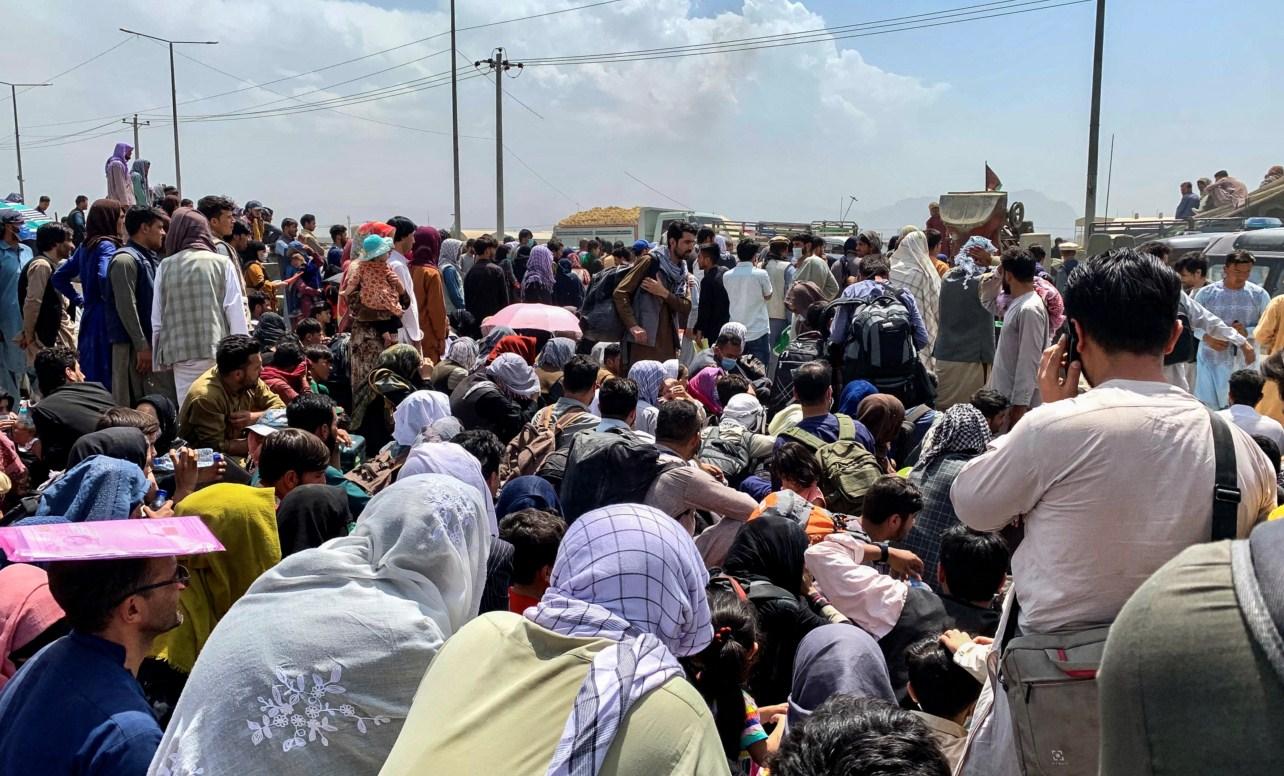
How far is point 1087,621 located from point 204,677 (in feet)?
6.55

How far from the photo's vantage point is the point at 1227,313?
355 inches

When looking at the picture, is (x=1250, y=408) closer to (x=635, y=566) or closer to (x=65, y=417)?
(x=635, y=566)

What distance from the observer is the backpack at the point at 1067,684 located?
2096mm

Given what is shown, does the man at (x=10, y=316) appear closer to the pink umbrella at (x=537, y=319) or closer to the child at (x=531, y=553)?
the pink umbrella at (x=537, y=319)

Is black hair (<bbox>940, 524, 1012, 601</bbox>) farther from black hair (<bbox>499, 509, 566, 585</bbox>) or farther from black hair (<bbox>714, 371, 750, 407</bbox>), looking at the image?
black hair (<bbox>714, 371, 750, 407</bbox>)

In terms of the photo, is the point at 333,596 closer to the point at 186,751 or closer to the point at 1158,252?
the point at 186,751

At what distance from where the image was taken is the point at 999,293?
7582 millimetres

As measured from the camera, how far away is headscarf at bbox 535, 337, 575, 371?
7.16 metres

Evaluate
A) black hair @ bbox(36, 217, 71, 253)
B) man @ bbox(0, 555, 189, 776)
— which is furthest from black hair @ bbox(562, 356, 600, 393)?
black hair @ bbox(36, 217, 71, 253)

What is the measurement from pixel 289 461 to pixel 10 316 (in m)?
6.62

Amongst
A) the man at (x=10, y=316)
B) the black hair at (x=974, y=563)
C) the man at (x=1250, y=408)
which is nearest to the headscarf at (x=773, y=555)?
the black hair at (x=974, y=563)

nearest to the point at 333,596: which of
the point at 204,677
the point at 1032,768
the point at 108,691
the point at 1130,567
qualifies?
the point at 204,677

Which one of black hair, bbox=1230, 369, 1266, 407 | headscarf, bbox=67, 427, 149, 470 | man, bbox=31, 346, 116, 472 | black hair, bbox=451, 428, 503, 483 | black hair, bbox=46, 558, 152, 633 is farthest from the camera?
black hair, bbox=1230, 369, 1266, 407

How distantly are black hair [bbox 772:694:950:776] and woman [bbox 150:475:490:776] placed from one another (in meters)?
1.02
